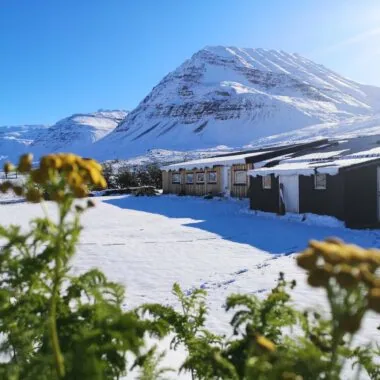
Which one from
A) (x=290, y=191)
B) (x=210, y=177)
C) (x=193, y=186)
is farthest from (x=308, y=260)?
(x=193, y=186)

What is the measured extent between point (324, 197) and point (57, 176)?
16777 mm

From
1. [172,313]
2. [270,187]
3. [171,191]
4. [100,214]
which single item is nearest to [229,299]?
[172,313]

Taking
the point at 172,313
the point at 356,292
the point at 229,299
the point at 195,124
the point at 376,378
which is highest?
the point at 195,124

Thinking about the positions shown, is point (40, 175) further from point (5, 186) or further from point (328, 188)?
point (328, 188)

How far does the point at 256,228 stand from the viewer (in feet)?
53.2

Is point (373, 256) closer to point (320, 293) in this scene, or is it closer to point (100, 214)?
point (320, 293)

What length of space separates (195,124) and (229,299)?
170418mm

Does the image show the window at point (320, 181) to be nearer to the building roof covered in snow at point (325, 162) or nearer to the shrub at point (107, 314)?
the building roof covered in snow at point (325, 162)

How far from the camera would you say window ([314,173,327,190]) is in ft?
57.2

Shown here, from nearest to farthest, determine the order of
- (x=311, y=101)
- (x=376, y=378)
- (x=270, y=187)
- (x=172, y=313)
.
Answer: (x=376, y=378)
(x=172, y=313)
(x=270, y=187)
(x=311, y=101)

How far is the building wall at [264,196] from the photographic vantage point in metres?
19.9

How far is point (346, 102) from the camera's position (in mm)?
190625

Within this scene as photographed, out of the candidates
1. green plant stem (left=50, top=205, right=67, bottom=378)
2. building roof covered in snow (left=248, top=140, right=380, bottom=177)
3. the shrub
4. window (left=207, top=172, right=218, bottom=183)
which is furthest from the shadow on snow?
green plant stem (left=50, top=205, right=67, bottom=378)

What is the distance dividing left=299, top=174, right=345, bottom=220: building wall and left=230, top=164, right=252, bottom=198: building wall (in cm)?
768
